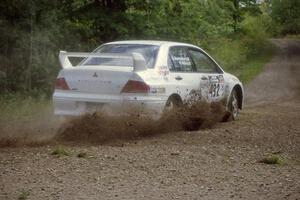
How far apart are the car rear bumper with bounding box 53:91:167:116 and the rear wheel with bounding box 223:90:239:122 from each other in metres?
2.55

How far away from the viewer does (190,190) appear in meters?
6.86

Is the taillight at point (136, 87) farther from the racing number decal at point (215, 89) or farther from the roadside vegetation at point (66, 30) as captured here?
→ the roadside vegetation at point (66, 30)

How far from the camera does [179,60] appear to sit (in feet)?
38.4

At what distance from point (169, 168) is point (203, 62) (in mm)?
4969

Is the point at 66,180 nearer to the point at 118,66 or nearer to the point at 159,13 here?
the point at 118,66

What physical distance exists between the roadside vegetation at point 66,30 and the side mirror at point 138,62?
3.82m

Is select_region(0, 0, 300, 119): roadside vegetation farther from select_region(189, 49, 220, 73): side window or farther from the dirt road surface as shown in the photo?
the dirt road surface

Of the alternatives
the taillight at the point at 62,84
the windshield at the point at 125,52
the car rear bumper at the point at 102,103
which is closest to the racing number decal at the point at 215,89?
the windshield at the point at 125,52

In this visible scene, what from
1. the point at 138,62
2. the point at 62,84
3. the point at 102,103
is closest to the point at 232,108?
the point at 138,62

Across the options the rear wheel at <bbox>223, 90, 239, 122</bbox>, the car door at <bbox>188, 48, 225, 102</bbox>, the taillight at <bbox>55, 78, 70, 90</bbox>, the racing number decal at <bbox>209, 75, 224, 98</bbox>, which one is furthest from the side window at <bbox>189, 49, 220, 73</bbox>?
the taillight at <bbox>55, 78, 70, 90</bbox>

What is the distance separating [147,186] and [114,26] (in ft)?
42.0

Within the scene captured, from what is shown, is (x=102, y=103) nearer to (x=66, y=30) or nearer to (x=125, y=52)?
(x=125, y=52)

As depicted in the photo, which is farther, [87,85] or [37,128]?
[37,128]

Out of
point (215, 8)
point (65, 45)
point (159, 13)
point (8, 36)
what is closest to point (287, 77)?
point (215, 8)
